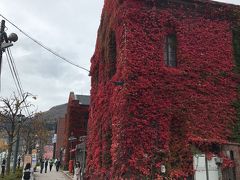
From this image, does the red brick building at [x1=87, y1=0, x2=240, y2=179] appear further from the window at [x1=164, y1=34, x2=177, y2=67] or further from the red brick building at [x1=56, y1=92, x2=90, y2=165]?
the red brick building at [x1=56, y1=92, x2=90, y2=165]

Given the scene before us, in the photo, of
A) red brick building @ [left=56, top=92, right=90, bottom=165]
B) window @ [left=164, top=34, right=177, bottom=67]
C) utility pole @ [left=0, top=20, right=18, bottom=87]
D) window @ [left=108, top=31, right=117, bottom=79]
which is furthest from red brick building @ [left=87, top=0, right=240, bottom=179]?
red brick building @ [left=56, top=92, right=90, bottom=165]

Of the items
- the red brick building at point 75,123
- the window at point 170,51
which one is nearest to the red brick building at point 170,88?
the window at point 170,51

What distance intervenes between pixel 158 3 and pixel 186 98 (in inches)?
202

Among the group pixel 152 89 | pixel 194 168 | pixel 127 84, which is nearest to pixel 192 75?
pixel 152 89

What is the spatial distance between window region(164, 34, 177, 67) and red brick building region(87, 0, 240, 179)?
51mm

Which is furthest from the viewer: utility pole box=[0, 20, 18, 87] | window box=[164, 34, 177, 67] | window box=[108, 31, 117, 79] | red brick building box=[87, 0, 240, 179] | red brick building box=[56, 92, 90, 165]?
red brick building box=[56, 92, 90, 165]

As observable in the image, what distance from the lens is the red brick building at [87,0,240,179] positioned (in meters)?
14.1

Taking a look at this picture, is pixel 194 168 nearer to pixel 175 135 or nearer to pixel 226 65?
pixel 175 135

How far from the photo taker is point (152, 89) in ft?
48.8

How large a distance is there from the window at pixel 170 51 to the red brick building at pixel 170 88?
0.17 ft

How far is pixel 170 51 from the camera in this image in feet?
53.8

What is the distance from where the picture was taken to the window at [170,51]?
641 inches

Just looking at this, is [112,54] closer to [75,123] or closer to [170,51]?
[170,51]

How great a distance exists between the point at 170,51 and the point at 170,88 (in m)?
2.29
